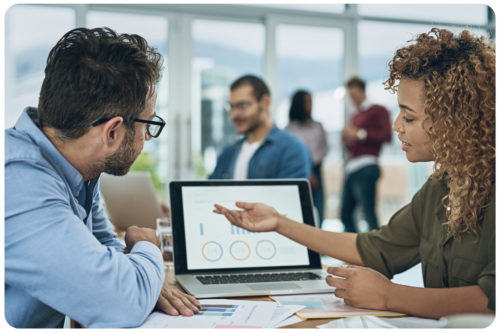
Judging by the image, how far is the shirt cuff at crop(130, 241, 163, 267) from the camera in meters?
0.98

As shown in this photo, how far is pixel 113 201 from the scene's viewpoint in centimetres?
214

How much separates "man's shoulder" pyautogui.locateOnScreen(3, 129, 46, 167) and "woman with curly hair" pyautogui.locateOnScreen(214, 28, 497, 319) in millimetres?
681

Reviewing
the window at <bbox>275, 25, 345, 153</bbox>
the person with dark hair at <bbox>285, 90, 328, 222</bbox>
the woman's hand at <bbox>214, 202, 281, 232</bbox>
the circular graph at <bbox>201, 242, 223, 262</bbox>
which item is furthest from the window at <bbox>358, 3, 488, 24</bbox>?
the circular graph at <bbox>201, 242, 223, 262</bbox>

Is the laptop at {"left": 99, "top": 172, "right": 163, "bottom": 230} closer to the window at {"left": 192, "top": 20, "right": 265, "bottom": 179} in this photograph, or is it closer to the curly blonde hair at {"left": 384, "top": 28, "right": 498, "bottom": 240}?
the curly blonde hair at {"left": 384, "top": 28, "right": 498, "bottom": 240}

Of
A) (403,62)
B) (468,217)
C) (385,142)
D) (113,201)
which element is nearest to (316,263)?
(468,217)

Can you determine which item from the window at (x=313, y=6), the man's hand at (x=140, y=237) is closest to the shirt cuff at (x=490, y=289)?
the man's hand at (x=140, y=237)

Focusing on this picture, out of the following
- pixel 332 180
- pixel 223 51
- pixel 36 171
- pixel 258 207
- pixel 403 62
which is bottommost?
pixel 332 180

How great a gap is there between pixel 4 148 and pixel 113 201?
1.30 m

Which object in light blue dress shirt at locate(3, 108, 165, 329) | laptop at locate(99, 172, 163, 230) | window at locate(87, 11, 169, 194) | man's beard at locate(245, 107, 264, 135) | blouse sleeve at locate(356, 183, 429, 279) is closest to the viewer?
light blue dress shirt at locate(3, 108, 165, 329)

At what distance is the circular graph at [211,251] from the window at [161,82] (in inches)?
123

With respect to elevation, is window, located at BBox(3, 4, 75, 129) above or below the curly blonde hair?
above

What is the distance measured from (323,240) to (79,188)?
2.19 feet

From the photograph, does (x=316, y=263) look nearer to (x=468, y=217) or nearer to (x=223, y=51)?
(x=468, y=217)

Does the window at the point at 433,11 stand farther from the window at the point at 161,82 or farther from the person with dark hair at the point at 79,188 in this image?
the person with dark hair at the point at 79,188
